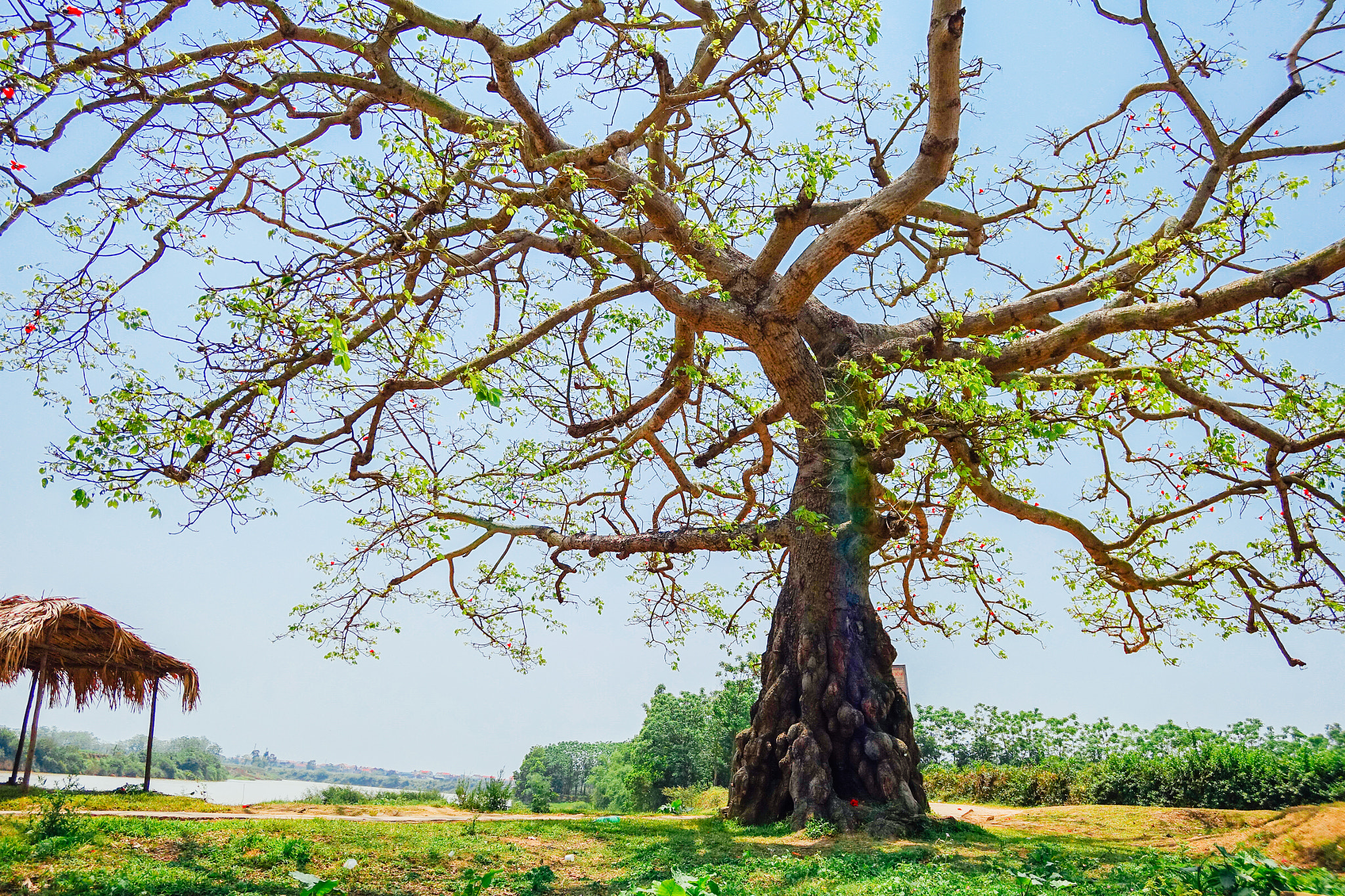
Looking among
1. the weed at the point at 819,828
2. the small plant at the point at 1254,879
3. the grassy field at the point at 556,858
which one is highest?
the small plant at the point at 1254,879

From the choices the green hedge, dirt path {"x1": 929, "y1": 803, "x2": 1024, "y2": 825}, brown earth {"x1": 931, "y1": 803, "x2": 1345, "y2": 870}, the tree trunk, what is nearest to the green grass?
the tree trunk

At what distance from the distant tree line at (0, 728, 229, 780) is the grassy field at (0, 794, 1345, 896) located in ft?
42.8

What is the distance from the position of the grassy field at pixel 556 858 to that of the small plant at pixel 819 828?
117 millimetres

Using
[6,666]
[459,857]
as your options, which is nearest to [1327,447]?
[459,857]

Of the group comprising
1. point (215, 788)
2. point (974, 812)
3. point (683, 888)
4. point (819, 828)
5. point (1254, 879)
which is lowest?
point (974, 812)

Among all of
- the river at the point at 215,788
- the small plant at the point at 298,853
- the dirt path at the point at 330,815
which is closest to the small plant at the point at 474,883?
the small plant at the point at 298,853

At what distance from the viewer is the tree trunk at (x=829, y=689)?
8578 mm

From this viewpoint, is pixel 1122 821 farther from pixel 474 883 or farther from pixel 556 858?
pixel 474 883

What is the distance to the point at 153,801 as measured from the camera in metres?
10.8

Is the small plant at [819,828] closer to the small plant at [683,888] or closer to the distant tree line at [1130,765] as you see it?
the small plant at [683,888]

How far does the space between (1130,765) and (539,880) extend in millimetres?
12789

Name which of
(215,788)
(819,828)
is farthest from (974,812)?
(215,788)

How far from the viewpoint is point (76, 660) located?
12.8m

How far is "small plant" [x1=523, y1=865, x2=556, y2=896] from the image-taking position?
5.09m
